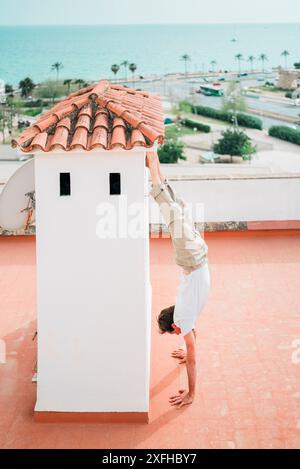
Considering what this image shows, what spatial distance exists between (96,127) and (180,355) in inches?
79.2

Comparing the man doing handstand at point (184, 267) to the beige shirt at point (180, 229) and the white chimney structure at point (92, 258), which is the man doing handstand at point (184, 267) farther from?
the white chimney structure at point (92, 258)

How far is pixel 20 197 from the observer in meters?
4.51

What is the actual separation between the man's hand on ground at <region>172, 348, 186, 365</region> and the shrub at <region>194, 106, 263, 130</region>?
11393 millimetres

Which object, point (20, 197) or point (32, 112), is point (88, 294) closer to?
point (20, 197)

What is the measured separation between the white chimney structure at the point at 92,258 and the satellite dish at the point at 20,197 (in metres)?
0.43

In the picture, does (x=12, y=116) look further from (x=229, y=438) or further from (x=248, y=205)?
(x=229, y=438)

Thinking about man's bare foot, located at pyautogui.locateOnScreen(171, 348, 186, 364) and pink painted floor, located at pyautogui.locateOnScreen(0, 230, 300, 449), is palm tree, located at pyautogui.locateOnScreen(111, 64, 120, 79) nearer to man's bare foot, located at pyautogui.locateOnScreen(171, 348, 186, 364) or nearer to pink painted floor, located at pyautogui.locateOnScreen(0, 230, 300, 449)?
pink painted floor, located at pyautogui.locateOnScreen(0, 230, 300, 449)

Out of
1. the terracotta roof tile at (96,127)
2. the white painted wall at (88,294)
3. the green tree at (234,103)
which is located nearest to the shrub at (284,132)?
the green tree at (234,103)

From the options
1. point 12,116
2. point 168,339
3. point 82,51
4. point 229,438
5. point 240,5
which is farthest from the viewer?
point 82,51

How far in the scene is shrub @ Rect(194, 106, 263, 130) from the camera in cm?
1612

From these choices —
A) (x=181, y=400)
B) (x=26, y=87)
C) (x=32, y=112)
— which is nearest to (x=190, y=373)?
(x=181, y=400)

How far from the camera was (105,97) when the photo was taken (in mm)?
4504

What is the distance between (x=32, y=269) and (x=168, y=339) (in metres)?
2.31

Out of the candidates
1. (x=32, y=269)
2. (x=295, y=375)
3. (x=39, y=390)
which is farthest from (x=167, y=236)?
(x=39, y=390)
